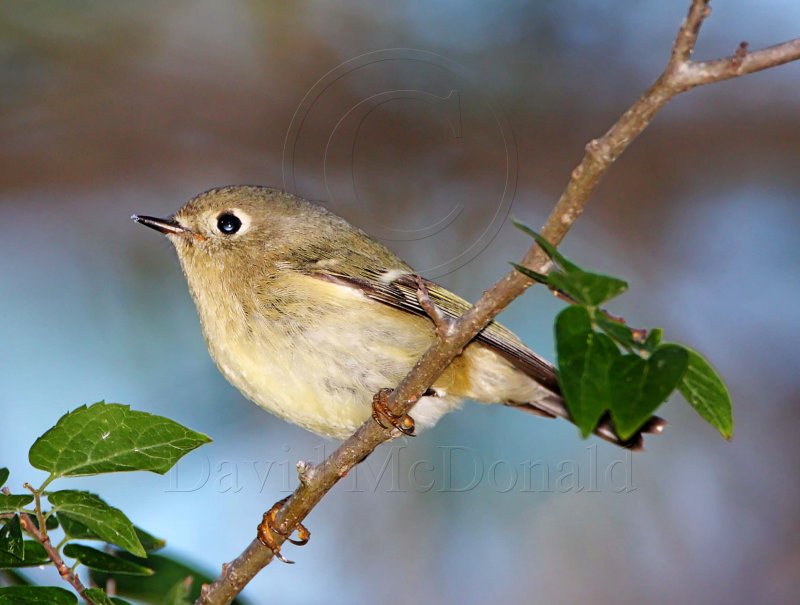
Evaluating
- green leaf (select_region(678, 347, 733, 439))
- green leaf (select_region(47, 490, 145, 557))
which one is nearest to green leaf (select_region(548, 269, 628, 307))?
green leaf (select_region(678, 347, 733, 439))

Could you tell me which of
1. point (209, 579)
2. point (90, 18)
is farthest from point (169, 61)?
point (209, 579)

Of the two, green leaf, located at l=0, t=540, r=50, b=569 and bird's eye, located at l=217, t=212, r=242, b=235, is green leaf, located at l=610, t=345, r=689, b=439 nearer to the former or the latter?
green leaf, located at l=0, t=540, r=50, b=569

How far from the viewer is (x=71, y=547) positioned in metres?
1.60

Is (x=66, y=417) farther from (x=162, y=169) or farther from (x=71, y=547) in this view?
(x=162, y=169)

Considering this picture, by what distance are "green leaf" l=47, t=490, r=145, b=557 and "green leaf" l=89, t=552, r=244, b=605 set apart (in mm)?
649

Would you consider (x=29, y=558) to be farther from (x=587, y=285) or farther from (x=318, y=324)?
(x=587, y=285)

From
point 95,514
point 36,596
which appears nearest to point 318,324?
point 95,514

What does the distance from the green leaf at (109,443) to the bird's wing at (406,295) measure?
0.97 metres

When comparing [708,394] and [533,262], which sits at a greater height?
[533,262]

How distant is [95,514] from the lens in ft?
4.70

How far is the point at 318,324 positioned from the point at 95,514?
34.3 inches

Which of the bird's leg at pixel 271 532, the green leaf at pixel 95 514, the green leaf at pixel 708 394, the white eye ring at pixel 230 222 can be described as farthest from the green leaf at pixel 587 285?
the white eye ring at pixel 230 222

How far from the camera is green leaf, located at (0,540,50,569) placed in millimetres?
1445

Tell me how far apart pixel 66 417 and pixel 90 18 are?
3041 mm
